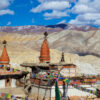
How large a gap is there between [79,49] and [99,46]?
31.6 feet

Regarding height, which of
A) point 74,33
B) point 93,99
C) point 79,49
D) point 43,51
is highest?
point 74,33

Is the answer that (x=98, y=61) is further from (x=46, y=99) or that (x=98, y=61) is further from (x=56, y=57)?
(x=46, y=99)

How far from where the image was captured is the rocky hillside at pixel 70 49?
2491 inches

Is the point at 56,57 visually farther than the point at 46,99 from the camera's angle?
Yes

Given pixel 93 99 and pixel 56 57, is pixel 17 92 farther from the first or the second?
pixel 56 57

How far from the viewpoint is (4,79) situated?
2603 centimetres

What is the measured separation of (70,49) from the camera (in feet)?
338

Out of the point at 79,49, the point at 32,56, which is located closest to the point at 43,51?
the point at 32,56

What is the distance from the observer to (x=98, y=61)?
225ft

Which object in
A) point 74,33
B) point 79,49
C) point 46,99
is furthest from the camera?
point 74,33

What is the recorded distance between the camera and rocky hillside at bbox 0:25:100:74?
63.3 metres

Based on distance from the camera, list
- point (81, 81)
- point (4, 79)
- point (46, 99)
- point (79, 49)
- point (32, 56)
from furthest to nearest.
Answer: point (79, 49) < point (32, 56) < point (4, 79) < point (81, 81) < point (46, 99)

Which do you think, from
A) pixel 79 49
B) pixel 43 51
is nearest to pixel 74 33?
pixel 79 49

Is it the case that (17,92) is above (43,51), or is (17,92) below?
below
